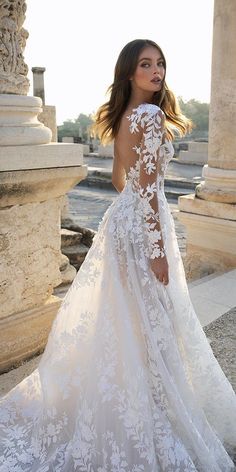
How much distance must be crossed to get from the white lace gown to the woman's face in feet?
0.48

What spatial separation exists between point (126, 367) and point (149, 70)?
4.08ft

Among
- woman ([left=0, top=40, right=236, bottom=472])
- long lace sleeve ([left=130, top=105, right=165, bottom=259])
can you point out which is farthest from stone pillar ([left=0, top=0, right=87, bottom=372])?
long lace sleeve ([left=130, top=105, right=165, bottom=259])

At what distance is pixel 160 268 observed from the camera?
80.3 inches

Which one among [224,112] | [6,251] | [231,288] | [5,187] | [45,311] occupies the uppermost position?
[224,112]

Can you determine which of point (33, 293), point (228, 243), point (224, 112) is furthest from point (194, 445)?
point (224, 112)

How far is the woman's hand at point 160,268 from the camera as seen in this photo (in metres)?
2.04

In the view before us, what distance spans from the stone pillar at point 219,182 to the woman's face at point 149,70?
3322 millimetres

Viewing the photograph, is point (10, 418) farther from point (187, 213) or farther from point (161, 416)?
point (187, 213)

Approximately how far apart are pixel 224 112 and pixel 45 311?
324cm

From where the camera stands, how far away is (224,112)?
17.0ft

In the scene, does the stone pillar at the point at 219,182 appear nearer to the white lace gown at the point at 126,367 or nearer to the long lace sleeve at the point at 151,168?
the white lace gown at the point at 126,367

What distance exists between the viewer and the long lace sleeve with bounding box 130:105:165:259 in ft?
6.29

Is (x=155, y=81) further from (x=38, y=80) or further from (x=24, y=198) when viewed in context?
(x=38, y=80)

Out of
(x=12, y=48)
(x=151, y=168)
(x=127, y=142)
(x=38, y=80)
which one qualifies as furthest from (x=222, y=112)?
(x=38, y=80)
